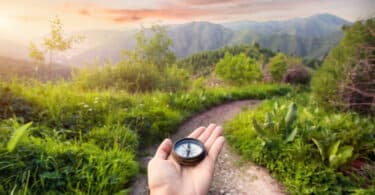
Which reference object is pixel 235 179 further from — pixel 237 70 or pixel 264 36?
pixel 264 36

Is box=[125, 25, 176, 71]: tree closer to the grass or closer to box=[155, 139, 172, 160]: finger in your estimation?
the grass

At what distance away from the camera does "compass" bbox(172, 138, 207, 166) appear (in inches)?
76.4

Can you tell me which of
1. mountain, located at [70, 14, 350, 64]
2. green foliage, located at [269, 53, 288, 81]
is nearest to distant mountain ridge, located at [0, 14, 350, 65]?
mountain, located at [70, 14, 350, 64]

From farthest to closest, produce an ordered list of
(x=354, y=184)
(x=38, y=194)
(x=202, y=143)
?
(x=354, y=184)
(x=202, y=143)
(x=38, y=194)

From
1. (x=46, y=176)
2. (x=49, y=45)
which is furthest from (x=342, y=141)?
(x=49, y=45)

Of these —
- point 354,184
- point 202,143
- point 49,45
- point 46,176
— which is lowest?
point 354,184

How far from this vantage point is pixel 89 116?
3.52m

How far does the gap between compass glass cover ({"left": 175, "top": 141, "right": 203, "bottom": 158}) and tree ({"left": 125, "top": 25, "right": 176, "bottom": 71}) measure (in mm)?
8717

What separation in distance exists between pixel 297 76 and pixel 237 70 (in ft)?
15.9

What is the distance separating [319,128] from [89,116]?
12.8 ft

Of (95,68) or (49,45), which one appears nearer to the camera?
(49,45)

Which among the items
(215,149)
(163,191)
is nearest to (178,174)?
(163,191)

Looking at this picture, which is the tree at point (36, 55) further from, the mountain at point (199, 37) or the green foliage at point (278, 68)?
the mountain at point (199, 37)

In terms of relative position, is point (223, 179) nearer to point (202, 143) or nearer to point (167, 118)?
point (202, 143)
